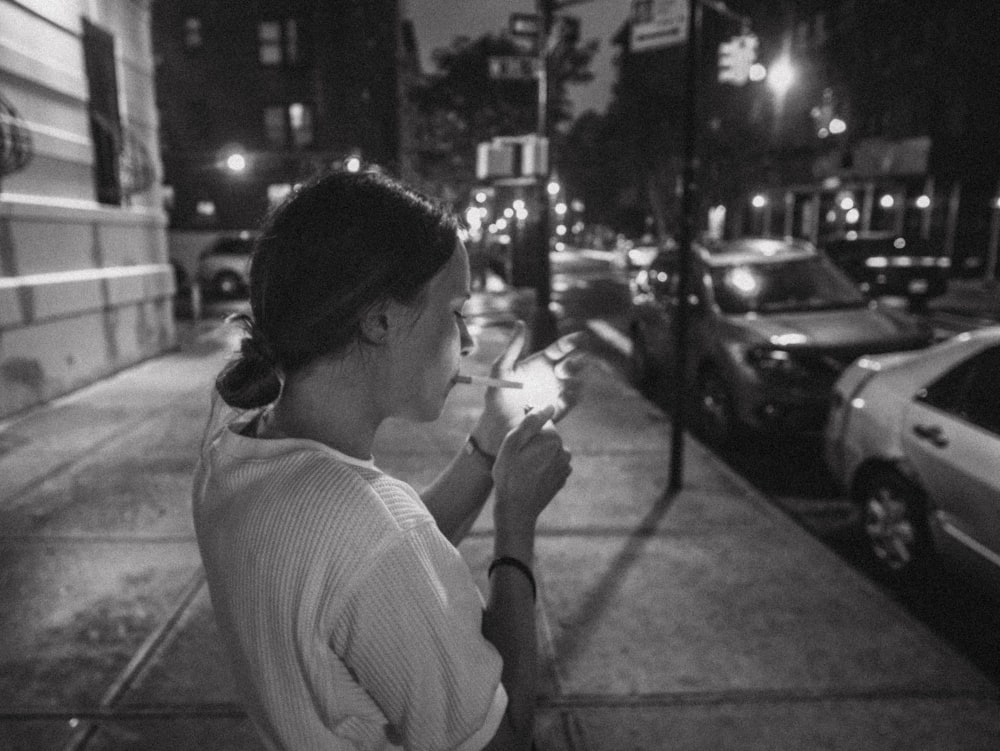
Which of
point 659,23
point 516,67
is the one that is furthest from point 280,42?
point 659,23

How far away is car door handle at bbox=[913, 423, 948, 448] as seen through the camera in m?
4.11

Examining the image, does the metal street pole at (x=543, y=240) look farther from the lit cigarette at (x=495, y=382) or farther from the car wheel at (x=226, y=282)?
the car wheel at (x=226, y=282)

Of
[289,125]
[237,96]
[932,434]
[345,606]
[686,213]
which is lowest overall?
[932,434]

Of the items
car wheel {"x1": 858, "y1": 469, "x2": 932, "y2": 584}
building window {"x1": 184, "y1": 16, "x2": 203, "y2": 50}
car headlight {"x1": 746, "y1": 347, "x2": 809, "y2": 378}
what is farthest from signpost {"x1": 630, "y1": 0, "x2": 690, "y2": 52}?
building window {"x1": 184, "y1": 16, "x2": 203, "y2": 50}

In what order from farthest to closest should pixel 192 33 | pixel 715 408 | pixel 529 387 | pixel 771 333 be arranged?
1. pixel 192 33
2. pixel 715 408
3. pixel 771 333
4. pixel 529 387

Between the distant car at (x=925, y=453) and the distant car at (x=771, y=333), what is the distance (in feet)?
4.87

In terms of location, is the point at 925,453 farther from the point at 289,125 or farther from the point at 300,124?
the point at 289,125

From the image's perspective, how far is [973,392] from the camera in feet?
13.6

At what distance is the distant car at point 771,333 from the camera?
6.82 meters

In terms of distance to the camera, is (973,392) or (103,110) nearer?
(973,392)

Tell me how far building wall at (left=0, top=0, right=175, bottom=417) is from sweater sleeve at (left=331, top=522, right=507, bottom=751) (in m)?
7.53

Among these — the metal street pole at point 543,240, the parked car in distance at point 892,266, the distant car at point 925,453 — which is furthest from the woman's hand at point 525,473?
the parked car in distance at point 892,266

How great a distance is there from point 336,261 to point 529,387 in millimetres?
638

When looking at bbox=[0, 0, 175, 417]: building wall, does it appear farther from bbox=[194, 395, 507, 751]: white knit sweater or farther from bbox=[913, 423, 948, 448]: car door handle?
bbox=[194, 395, 507, 751]: white knit sweater
